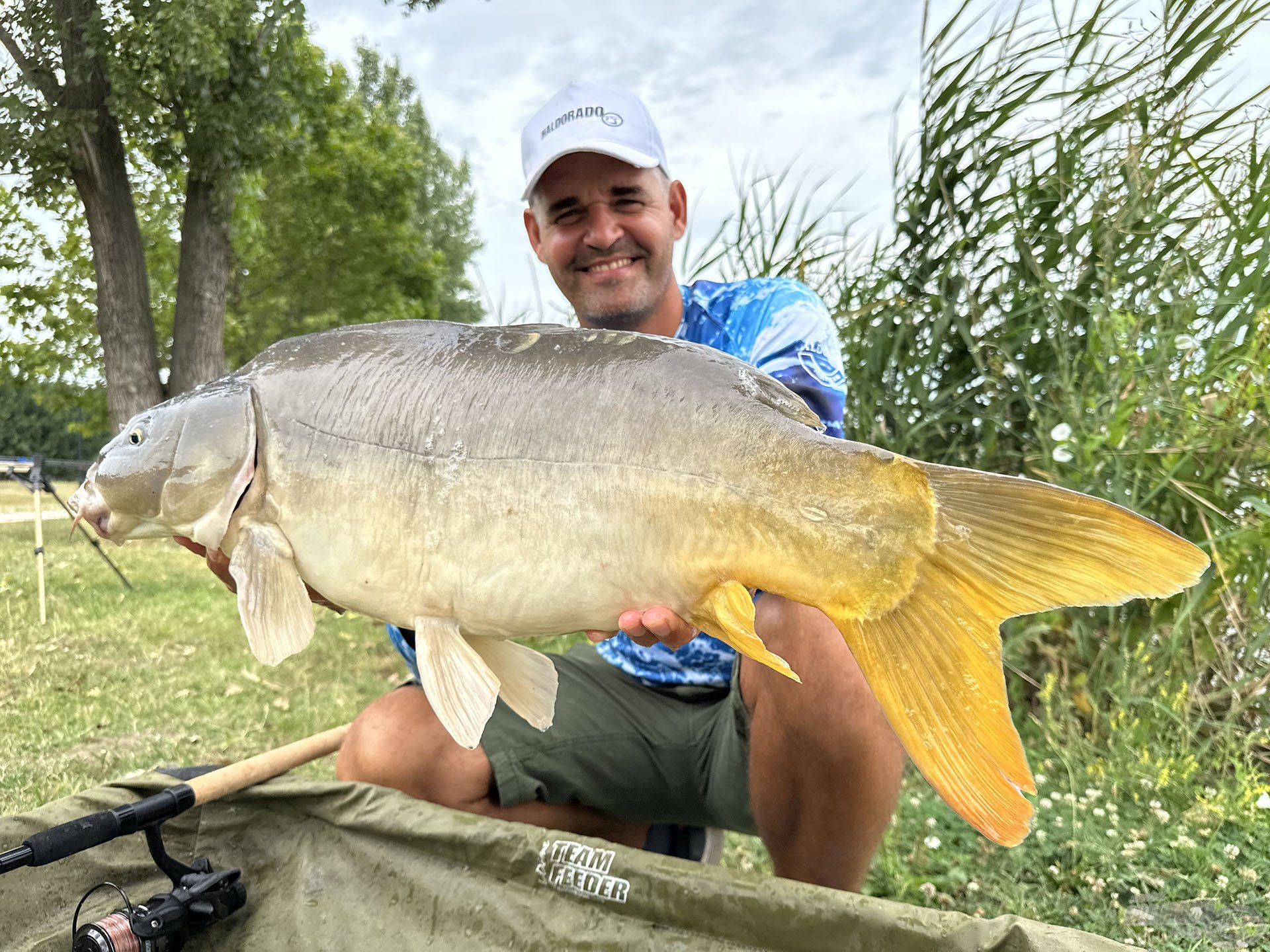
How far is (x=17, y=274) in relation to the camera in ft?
23.6

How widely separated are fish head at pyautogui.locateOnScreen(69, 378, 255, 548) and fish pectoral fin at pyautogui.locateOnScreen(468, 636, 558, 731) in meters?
0.36

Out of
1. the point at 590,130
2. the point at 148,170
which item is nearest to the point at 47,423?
the point at 148,170

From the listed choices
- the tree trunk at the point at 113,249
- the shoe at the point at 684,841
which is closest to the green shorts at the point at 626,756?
the shoe at the point at 684,841

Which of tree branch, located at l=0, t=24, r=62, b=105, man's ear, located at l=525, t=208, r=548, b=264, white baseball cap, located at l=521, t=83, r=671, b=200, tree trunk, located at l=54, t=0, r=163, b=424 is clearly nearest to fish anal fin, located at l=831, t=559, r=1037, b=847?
white baseball cap, located at l=521, t=83, r=671, b=200

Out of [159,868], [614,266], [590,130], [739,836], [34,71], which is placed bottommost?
[739,836]

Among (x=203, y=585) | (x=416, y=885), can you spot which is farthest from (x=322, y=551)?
(x=203, y=585)

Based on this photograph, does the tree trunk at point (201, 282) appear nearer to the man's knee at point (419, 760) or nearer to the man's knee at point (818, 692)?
the man's knee at point (419, 760)

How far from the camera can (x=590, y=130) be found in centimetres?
171

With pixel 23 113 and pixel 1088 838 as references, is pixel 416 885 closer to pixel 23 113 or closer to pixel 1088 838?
pixel 1088 838

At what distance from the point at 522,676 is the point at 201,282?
6.94 m

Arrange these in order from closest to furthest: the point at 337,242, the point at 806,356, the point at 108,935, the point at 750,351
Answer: the point at 108,935 < the point at 806,356 < the point at 750,351 < the point at 337,242

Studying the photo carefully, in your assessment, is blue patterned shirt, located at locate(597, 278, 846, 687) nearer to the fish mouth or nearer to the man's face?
the man's face

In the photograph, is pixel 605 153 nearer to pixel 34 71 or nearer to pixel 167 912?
pixel 167 912

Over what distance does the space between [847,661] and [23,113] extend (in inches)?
246
